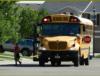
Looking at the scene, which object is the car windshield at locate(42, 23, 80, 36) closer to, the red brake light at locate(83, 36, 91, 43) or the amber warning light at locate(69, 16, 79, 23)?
the amber warning light at locate(69, 16, 79, 23)

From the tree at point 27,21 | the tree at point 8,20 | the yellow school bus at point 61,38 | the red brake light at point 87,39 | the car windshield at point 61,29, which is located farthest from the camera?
the tree at point 27,21

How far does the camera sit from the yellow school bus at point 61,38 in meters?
34.1

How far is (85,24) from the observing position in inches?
1416

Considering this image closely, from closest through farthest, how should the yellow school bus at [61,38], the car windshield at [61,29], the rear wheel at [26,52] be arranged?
the yellow school bus at [61,38] → the car windshield at [61,29] → the rear wheel at [26,52]

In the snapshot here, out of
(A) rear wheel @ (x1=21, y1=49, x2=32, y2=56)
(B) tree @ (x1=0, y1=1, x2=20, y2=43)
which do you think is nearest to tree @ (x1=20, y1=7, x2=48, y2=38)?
(A) rear wheel @ (x1=21, y1=49, x2=32, y2=56)

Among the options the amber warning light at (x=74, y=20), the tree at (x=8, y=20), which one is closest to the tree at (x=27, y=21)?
the tree at (x=8, y=20)

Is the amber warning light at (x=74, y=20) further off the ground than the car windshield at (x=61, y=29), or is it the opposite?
the amber warning light at (x=74, y=20)

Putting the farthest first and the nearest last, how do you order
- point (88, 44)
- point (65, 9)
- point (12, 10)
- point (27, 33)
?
point (65, 9)
point (27, 33)
point (12, 10)
point (88, 44)

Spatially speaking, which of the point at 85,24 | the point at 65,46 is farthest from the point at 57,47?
the point at 85,24

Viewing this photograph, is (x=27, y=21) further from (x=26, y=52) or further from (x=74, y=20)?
(x=74, y=20)

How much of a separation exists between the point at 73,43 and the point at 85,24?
230 cm

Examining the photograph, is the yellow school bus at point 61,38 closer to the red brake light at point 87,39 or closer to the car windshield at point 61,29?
the car windshield at point 61,29

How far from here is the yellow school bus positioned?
34.1m

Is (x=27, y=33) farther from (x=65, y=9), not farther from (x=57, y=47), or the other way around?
(x=57, y=47)
